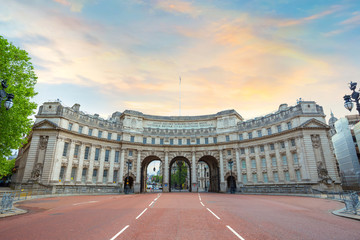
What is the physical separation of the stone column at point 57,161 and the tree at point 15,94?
17.0m

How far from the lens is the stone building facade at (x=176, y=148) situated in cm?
3772

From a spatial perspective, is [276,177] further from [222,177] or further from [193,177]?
[193,177]

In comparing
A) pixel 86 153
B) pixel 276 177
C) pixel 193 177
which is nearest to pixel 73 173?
pixel 86 153

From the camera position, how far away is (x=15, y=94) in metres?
19.0

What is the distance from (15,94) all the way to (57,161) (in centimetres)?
2290

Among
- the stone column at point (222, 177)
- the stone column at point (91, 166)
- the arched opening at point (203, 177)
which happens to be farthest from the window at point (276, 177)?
the arched opening at point (203, 177)

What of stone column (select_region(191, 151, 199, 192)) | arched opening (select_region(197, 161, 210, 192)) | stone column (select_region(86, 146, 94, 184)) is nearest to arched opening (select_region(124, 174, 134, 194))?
stone column (select_region(86, 146, 94, 184))

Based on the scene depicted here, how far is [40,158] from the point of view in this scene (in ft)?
122

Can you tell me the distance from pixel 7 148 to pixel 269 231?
24245mm

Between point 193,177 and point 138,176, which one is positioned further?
point 193,177

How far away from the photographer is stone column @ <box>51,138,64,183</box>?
36844 mm

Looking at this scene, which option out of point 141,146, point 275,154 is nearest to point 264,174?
point 275,154

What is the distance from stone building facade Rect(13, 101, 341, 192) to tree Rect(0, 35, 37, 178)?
18681 mm

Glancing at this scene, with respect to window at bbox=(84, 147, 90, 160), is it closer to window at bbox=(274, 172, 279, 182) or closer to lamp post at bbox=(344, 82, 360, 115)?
window at bbox=(274, 172, 279, 182)
